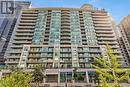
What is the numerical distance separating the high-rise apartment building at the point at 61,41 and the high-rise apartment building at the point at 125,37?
1758 centimetres

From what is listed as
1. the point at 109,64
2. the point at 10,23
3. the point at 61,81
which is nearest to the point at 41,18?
the point at 10,23

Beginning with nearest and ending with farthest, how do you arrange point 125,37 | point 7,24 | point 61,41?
1. point 61,41
2. point 7,24
3. point 125,37

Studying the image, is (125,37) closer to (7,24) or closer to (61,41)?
(61,41)

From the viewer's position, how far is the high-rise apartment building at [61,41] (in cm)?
7426

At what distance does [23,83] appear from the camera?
81.3ft

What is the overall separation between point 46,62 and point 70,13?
4076cm

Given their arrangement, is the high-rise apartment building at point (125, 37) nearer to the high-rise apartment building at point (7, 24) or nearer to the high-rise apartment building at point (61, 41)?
the high-rise apartment building at point (61, 41)

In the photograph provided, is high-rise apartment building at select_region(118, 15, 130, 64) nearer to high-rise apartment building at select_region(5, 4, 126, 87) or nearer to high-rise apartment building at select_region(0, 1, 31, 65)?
high-rise apartment building at select_region(5, 4, 126, 87)

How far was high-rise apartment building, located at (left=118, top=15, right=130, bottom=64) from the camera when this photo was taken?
356 ft

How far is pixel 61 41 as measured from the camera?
92.6 meters

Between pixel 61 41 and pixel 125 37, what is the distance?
46.3 m

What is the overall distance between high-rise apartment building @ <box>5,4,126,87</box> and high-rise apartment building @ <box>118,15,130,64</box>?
17.6 m

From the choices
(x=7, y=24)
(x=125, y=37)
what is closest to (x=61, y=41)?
(x=7, y=24)

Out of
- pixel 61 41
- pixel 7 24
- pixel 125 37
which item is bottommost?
pixel 61 41
